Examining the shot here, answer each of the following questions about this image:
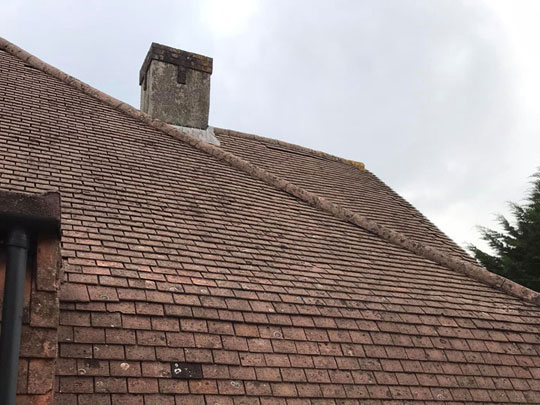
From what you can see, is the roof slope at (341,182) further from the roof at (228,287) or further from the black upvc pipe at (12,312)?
the black upvc pipe at (12,312)

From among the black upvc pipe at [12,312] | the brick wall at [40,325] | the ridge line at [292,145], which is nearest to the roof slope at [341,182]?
the ridge line at [292,145]

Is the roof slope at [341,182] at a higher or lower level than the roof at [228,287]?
higher

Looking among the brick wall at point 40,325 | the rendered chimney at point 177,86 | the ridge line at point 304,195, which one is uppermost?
the rendered chimney at point 177,86

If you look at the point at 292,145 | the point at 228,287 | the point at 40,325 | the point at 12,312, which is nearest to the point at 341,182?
the point at 292,145

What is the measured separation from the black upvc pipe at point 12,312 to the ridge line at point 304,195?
5320 millimetres

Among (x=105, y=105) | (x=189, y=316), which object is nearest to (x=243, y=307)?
Answer: (x=189, y=316)

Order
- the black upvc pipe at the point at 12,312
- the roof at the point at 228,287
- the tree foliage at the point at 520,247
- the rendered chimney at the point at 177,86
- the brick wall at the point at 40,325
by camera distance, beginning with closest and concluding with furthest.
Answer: the black upvc pipe at the point at 12,312, the brick wall at the point at 40,325, the roof at the point at 228,287, the rendered chimney at the point at 177,86, the tree foliage at the point at 520,247

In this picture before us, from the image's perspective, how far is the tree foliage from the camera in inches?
631

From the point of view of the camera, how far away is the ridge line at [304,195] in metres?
6.78

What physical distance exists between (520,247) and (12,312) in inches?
640

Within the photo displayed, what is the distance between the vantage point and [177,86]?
9.67 metres

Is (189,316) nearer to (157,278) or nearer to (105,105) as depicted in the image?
(157,278)

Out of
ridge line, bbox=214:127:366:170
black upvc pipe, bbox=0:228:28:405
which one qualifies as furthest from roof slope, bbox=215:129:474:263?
black upvc pipe, bbox=0:228:28:405

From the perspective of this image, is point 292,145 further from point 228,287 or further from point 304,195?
point 228,287
